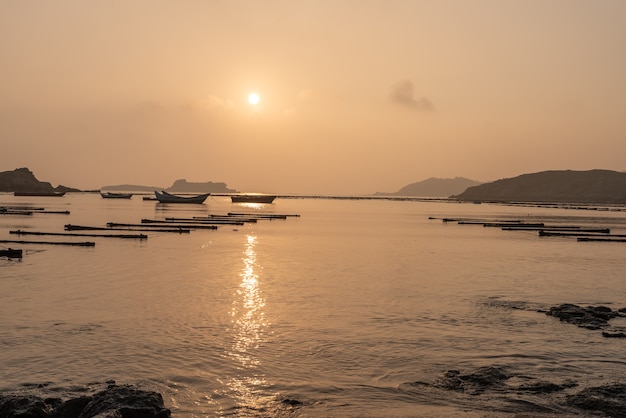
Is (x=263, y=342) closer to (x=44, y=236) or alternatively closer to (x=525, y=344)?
(x=525, y=344)

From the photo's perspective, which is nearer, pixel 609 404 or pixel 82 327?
pixel 609 404

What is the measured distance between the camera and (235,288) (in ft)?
79.6

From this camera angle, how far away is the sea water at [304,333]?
448 inches

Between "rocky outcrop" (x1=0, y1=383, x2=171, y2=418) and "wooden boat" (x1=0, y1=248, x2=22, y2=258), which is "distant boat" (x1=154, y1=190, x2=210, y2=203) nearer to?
"wooden boat" (x1=0, y1=248, x2=22, y2=258)

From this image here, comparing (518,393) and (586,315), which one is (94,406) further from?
(586,315)

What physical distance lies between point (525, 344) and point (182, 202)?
138 m

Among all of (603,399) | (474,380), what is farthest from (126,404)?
(603,399)

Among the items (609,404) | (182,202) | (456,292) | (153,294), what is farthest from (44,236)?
(182,202)

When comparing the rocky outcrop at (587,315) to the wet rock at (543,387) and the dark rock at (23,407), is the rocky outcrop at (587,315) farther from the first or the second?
the dark rock at (23,407)

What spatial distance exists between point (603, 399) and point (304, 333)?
7785 mm

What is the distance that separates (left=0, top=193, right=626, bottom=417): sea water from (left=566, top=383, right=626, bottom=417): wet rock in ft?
1.09

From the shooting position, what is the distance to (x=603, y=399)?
1096 cm

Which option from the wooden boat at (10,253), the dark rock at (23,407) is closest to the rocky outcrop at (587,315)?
the dark rock at (23,407)

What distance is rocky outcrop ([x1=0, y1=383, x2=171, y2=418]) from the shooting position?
931 centimetres
